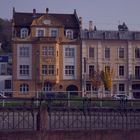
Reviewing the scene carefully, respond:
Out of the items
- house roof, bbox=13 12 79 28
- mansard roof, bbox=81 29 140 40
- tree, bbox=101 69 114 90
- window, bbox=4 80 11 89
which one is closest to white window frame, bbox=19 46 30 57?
house roof, bbox=13 12 79 28

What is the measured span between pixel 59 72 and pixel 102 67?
20.2 feet

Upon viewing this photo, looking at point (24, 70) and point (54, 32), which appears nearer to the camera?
point (24, 70)

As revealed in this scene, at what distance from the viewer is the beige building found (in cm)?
6097

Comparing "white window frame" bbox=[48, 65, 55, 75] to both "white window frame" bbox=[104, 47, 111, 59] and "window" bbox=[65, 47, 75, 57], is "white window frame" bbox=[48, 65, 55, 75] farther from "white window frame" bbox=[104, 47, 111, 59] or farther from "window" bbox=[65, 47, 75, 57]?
"white window frame" bbox=[104, 47, 111, 59]

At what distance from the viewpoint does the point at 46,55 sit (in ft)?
196

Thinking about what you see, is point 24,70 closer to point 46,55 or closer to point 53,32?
point 46,55

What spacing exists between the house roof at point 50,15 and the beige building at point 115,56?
7.27 ft

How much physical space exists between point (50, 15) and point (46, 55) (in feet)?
18.4

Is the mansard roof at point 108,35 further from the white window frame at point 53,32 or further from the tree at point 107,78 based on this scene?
the tree at point 107,78

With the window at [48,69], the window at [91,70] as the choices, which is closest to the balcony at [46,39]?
the window at [48,69]

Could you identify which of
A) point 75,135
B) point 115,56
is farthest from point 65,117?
point 115,56

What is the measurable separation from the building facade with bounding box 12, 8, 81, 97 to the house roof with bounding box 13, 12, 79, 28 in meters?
0.15

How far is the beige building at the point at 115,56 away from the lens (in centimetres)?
6097

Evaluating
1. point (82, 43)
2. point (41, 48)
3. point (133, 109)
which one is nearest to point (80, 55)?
point (82, 43)
